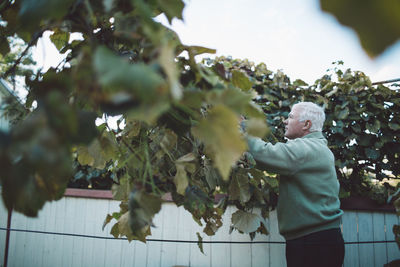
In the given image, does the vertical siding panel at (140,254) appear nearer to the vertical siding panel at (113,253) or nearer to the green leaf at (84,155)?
the vertical siding panel at (113,253)

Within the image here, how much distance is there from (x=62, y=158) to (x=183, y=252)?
2515 mm

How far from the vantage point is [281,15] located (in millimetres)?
235

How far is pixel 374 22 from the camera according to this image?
0.57ft

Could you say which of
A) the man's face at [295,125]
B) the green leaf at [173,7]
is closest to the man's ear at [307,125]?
the man's face at [295,125]

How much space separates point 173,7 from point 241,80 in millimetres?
213

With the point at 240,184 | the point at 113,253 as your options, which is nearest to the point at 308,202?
the point at 240,184

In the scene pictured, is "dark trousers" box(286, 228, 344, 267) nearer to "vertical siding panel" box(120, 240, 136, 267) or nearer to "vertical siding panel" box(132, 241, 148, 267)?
"vertical siding panel" box(132, 241, 148, 267)

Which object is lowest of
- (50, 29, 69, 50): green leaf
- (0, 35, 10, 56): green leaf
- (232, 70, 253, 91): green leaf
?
(232, 70, 253, 91): green leaf

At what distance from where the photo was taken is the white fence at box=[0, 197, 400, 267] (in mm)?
2484

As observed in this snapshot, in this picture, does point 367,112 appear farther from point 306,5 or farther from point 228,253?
point 306,5

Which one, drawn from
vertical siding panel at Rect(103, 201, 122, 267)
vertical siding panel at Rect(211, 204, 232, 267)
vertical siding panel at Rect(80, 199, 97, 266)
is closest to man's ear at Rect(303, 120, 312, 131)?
vertical siding panel at Rect(211, 204, 232, 267)

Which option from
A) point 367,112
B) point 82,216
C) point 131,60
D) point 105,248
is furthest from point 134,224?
point 82,216

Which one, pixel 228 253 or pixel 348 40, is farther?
pixel 228 253

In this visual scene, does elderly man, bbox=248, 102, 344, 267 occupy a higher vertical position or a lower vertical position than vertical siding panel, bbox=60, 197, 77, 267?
higher
